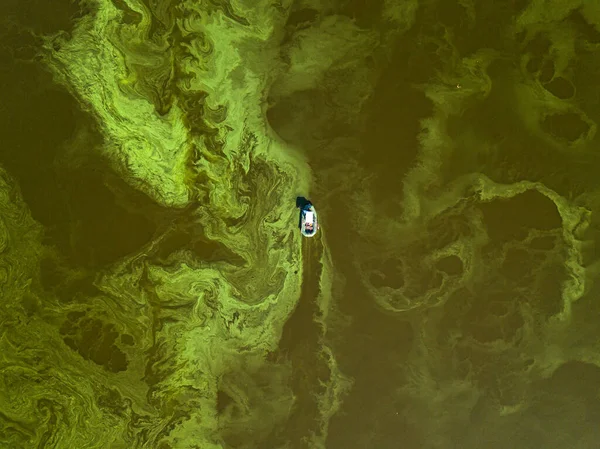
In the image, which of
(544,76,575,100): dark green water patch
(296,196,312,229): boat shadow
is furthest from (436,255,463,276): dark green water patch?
(544,76,575,100): dark green water patch

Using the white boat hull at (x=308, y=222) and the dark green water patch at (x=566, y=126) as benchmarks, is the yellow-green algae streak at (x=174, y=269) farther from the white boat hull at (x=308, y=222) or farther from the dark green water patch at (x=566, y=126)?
the dark green water patch at (x=566, y=126)

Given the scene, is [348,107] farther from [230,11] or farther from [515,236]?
[515,236]

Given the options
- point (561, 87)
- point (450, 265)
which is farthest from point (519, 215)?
point (561, 87)

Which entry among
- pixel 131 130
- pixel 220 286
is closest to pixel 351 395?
pixel 220 286

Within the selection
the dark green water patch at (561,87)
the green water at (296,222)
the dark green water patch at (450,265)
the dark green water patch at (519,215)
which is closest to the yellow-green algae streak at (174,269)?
the green water at (296,222)

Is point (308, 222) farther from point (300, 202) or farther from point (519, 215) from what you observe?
point (519, 215)
